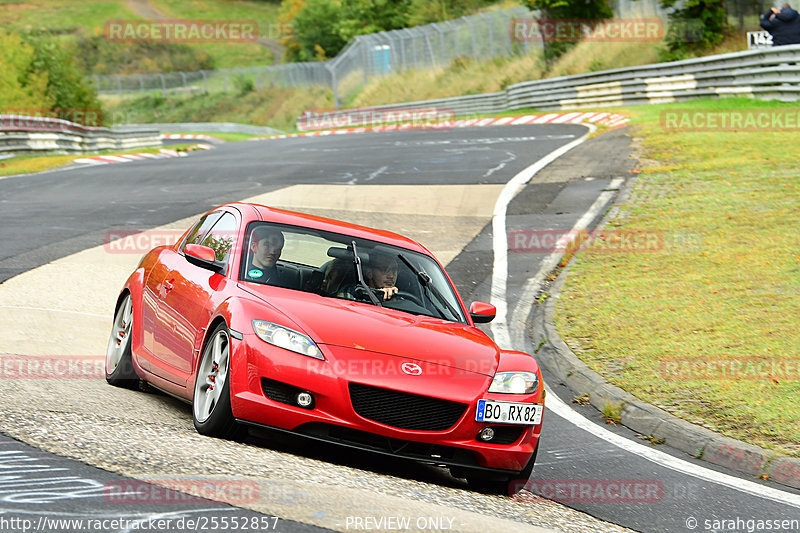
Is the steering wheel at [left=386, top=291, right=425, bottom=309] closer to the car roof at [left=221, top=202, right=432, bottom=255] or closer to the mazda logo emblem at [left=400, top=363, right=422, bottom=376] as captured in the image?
the car roof at [left=221, top=202, right=432, bottom=255]

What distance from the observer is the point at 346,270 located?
7219 millimetres

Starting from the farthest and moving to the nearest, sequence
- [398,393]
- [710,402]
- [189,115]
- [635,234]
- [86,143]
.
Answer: [189,115], [86,143], [635,234], [710,402], [398,393]

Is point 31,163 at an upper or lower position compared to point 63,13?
lower

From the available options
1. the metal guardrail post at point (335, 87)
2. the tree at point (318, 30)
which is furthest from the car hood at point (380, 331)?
the tree at point (318, 30)

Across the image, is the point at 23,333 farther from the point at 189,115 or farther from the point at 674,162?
the point at 189,115

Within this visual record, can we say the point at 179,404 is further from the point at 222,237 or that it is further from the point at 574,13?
the point at 574,13

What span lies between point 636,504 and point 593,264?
792 centimetres

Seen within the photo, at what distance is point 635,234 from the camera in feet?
49.5

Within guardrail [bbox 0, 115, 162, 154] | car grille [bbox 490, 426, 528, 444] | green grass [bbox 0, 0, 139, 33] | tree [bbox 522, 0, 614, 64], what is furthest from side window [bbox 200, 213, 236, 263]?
green grass [bbox 0, 0, 139, 33]

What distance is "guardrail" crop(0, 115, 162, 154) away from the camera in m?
29.5

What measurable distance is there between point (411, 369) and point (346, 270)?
131 centimetres

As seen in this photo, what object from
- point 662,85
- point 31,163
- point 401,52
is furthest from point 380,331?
Result: point 401,52

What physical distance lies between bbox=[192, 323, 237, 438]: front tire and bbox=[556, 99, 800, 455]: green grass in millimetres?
3734

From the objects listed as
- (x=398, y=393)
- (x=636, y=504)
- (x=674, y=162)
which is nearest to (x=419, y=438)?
(x=398, y=393)
